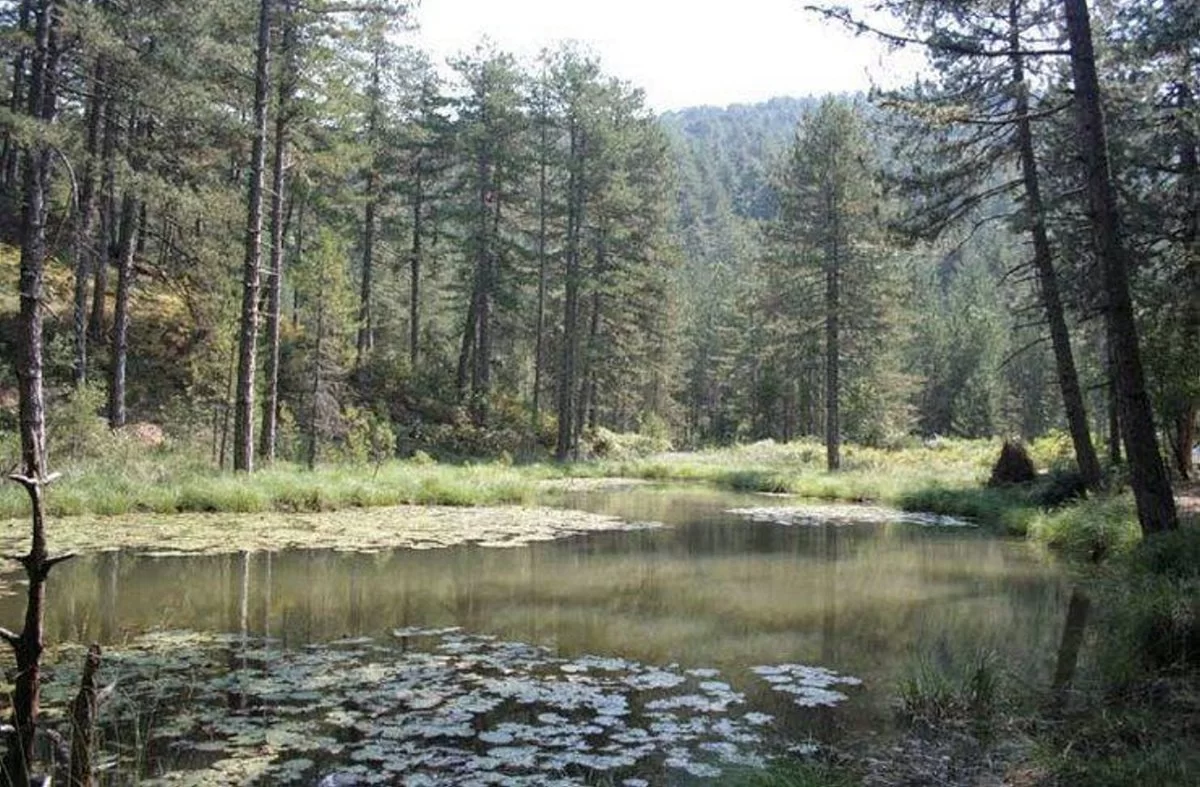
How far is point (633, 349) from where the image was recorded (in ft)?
128

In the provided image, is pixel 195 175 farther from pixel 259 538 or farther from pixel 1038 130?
pixel 1038 130

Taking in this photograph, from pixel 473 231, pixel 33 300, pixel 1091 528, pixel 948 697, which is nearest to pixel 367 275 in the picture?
pixel 473 231

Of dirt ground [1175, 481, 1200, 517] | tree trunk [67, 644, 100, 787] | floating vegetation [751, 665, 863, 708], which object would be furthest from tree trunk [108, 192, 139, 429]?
dirt ground [1175, 481, 1200, 517]

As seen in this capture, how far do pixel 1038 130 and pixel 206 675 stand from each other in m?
17.8

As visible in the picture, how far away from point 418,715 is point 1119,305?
7.37m

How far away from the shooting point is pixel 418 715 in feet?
19.8

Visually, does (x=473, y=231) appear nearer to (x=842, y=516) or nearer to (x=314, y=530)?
(x=842, y=516)

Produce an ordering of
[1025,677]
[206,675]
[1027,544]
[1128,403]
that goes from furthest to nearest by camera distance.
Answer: [1027,544], [1128,403], [1025,677], [206,675]

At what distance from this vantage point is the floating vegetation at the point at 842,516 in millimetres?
18469

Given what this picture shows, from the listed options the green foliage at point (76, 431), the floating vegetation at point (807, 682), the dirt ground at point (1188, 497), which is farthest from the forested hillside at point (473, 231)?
the floating vegetation at point (807, 682)

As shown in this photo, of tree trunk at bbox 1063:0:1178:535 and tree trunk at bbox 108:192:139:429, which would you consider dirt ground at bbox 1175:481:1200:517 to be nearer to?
tree trunk at bbox 1063:0:1178:535

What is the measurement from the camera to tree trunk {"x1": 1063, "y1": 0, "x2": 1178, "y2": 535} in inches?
344

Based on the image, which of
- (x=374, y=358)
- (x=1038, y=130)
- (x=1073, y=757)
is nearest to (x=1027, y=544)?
(x=1038, y=130)

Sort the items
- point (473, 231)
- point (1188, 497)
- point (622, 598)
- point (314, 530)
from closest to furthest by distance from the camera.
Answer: point (622, 598) < point (314, 530) < point (1188, 497) < point (473, 231)
